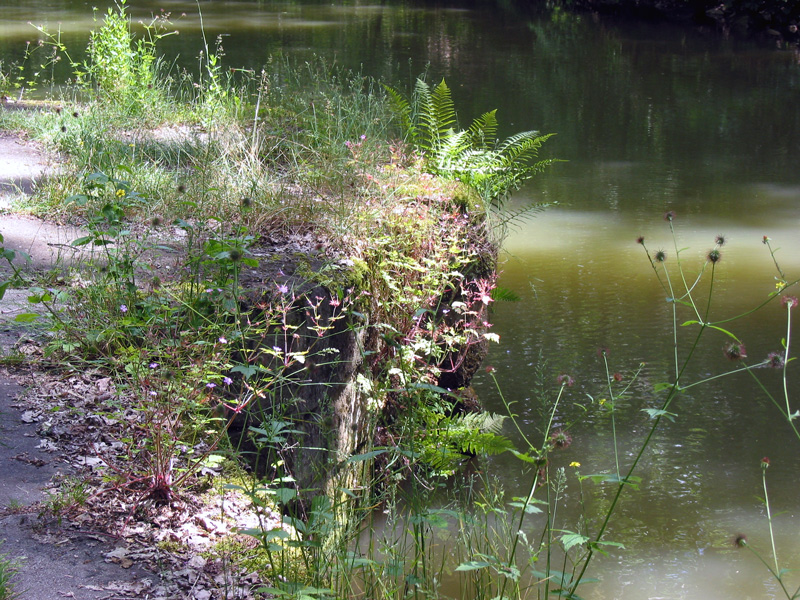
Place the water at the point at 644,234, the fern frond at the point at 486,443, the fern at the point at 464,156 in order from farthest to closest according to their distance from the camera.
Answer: the fern at the point at 464,156 < the water at the point at 644,234 < the fern frond at the point at 486,443

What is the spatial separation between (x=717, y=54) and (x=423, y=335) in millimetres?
17048

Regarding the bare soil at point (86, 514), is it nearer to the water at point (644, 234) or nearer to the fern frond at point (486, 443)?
the fern frond at point (486, 443)

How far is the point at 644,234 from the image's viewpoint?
7.48m

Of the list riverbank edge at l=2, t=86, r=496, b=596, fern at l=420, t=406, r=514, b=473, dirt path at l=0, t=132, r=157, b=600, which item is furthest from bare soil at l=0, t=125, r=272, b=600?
fern at l=420, t=406, r=514, b=473

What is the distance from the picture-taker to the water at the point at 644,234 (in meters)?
3.89

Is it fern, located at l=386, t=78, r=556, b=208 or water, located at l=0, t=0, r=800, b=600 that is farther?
fern, located at l=386, t=78, r=556, b=208

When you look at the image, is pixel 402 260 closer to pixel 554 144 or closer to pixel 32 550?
pixel 32 550

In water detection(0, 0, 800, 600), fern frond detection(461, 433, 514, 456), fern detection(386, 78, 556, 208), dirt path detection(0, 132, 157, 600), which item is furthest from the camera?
fern detection(386, 78, 556, 208)

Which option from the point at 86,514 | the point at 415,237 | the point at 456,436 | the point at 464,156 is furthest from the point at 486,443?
the point at 464,156

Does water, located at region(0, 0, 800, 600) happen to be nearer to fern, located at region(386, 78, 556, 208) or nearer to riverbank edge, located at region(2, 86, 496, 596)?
riverbank edge, located at region(2, 86, 496, 596)

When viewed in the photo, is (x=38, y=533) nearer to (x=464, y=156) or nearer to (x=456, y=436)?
(x=456, y=436)

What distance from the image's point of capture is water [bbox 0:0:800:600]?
3895mm

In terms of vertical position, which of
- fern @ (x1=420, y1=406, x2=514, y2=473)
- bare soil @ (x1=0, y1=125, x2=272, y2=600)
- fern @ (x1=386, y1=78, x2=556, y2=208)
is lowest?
fern @ (x1=420, y1=406, x2=514, y2=473)

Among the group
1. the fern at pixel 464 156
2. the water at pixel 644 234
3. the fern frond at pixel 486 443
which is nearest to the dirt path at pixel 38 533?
the fern frond at pixel 486 443
